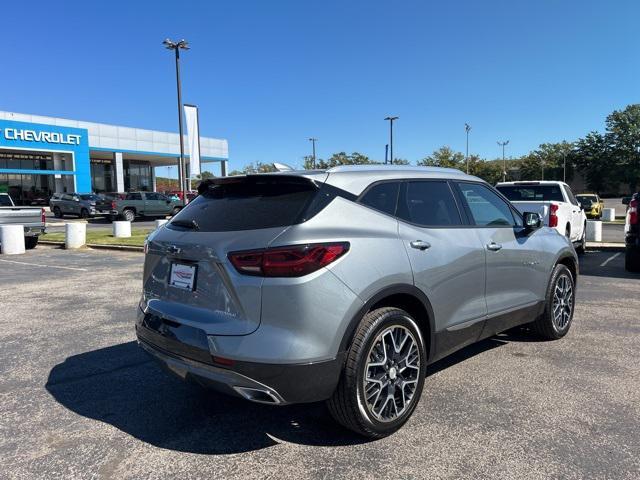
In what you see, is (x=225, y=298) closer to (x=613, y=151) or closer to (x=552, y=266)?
(x=552, y=266)

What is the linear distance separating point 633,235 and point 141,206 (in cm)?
2575

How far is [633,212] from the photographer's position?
29.9 ft

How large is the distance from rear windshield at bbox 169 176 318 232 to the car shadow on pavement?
3.80 ft

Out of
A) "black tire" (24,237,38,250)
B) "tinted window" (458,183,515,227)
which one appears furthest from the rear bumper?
"black tire" (24,237,38,250)

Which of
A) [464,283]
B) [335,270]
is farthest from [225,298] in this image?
[464,283]

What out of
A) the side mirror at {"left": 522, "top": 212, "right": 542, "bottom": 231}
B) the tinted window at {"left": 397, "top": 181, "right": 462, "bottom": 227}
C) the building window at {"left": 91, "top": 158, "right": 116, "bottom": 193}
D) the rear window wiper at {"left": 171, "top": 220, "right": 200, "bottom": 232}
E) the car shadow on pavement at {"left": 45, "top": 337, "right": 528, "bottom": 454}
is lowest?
the car shadow on pavement at {"left": 45, "top": 337, "right": 528, "bottom": 454}

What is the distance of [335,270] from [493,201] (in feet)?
7.68

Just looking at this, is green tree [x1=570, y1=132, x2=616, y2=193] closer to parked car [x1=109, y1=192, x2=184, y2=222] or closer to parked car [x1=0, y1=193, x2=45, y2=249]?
parked car [x1=109, y1=192, x2=184, y2=222]

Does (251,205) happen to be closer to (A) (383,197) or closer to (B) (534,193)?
(A) (383,197)

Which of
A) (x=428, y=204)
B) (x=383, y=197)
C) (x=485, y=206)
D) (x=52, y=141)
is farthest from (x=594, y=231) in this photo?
(x=52, y=141)

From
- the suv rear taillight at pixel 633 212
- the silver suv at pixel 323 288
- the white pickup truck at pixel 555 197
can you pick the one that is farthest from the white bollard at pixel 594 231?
the silver suv at pixel 323 288

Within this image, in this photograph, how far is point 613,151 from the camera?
307ft

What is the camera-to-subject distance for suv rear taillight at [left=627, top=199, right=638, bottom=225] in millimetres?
9055

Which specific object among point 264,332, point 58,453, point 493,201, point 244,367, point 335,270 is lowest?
point 58,453
